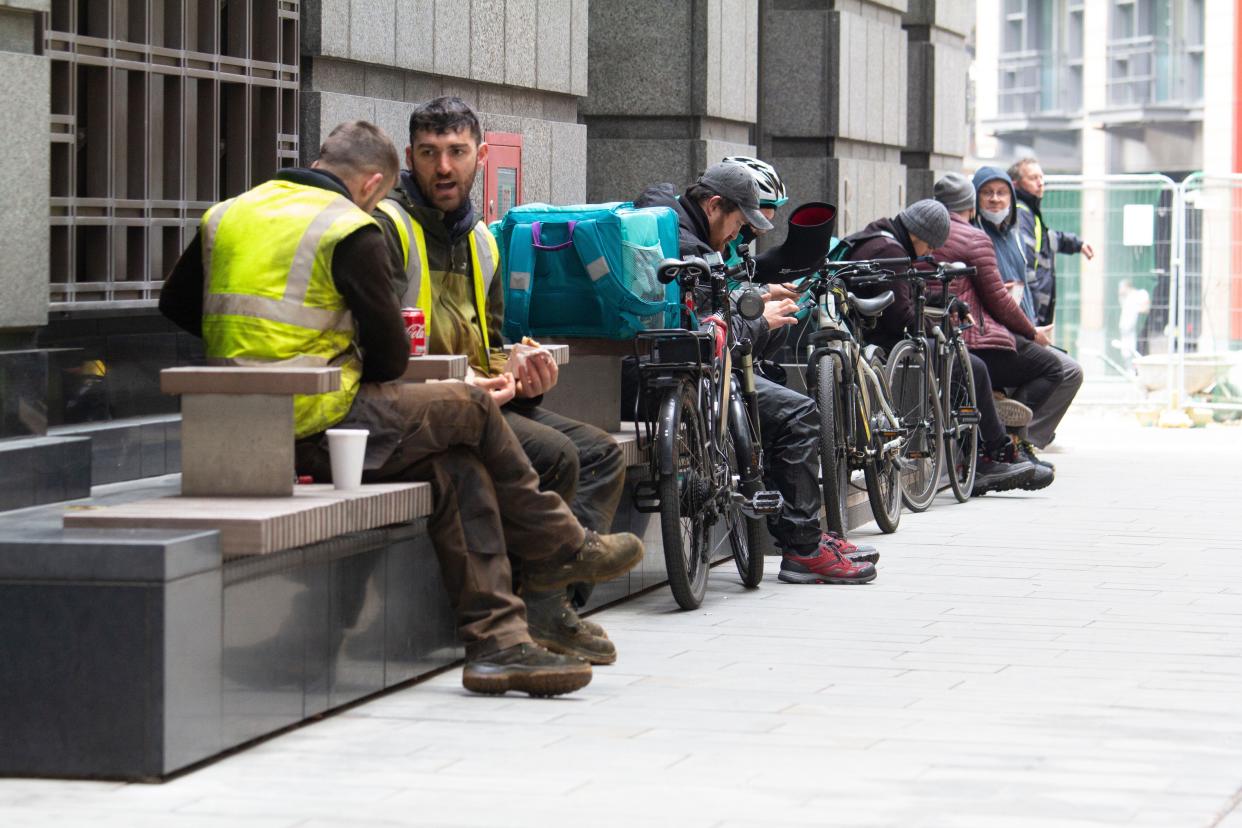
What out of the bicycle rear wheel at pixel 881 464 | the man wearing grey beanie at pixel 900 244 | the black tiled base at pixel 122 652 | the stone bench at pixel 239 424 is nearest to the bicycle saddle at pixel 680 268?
the bicycle rear wheel at pixel 881 464

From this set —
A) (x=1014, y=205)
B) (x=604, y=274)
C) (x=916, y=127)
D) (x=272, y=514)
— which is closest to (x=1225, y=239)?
(x=916, y=127)

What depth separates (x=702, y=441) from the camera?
8.25 metres

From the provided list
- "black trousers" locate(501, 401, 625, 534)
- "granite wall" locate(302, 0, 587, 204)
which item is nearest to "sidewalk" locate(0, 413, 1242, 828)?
"black trousers" locate(501, 401, 625, 534)

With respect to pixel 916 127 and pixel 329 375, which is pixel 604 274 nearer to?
pixel 329 375

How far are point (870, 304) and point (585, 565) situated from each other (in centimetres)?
431

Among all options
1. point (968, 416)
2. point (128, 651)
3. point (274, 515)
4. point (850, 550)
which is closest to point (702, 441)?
point (850, 550)

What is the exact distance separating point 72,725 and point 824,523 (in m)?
5.26

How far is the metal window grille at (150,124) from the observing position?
7.52 meters

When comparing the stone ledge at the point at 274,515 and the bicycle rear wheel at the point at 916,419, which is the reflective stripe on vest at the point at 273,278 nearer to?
the stone ledge at the point at 274,515

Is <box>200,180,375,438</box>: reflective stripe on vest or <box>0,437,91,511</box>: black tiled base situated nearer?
<box>200,180,375,438</box>: reflective stripe on vest

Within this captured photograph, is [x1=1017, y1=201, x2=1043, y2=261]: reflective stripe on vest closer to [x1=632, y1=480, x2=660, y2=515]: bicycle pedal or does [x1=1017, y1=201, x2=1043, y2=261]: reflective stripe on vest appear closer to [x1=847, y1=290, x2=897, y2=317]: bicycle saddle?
[x1=847, y1=290, x2=897, y2=317]: bicycle saddle

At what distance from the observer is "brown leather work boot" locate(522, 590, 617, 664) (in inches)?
A: 270

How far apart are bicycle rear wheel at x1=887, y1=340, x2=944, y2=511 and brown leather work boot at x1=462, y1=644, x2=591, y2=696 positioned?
488cm

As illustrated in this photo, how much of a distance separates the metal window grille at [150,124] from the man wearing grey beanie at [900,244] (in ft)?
12.0
